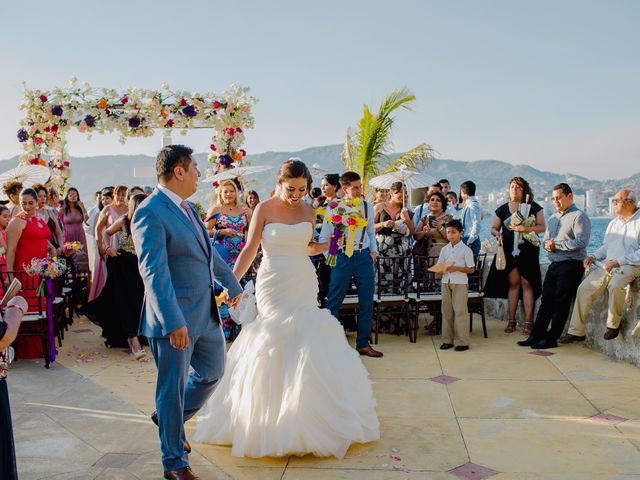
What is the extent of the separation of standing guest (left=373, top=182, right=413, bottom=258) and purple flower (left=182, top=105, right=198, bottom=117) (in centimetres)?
444

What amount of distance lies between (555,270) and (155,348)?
5438mm

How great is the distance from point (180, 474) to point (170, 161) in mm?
1849

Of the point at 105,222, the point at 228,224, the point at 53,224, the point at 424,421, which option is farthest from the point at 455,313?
the point at 53,224

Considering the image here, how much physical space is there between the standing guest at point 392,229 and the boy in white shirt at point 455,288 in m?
0.91

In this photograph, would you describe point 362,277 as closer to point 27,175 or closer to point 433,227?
point 433,227

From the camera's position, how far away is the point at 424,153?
670 inches

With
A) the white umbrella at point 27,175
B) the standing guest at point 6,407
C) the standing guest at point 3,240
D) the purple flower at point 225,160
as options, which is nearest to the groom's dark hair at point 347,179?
the standing guest at point 3,240

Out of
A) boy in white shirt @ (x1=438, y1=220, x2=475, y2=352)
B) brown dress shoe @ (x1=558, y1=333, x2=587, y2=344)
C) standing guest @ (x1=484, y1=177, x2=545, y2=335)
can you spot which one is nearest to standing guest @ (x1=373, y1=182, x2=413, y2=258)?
boy in white shirt @ (x1=438, y1=220, x2=475, y2=352)

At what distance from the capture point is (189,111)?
36.2 feet

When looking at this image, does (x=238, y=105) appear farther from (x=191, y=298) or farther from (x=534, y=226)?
(x=191, y=298)

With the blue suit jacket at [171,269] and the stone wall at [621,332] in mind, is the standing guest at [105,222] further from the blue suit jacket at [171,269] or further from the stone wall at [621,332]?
the stone wall at [621,332]

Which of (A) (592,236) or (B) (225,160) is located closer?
(B) (225,160)

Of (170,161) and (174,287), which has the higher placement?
(170,161)

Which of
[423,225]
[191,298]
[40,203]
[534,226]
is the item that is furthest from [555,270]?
[40,203]
